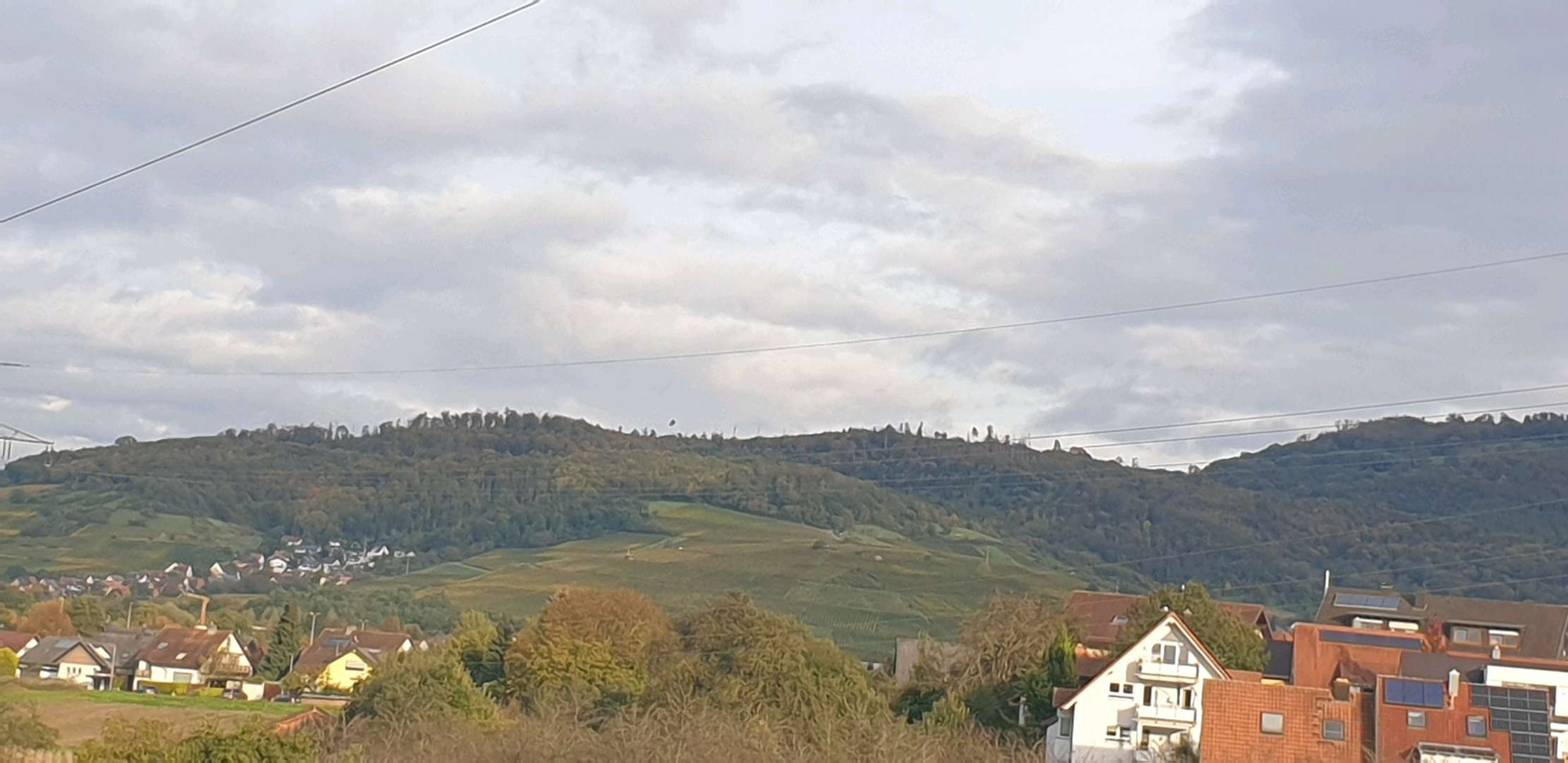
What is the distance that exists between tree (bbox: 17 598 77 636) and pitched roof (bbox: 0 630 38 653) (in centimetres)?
363

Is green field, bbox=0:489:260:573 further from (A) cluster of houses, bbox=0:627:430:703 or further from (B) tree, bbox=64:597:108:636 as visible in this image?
(A) cluster of houses, bbox=0:627:430:703

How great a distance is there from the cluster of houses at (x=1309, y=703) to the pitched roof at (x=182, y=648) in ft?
172

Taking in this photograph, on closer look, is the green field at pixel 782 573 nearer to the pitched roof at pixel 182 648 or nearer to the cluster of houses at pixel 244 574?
the cluster of houses at pixel 244 574

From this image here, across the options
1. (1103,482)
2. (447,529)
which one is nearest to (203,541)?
(447,529)

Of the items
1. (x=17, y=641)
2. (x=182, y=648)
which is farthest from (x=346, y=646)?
(x=17, y=641)

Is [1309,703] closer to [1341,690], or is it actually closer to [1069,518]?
[1341,690]

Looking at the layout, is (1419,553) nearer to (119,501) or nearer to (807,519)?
(807,519)

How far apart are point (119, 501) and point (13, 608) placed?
66869 mm

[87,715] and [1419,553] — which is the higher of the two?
[1419,553]

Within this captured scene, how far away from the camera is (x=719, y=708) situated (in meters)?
48.4

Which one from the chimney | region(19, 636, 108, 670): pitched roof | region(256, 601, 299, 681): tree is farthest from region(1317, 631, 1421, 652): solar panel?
region(19, 636, 108, 670): pitched roof

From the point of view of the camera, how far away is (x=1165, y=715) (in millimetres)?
52000

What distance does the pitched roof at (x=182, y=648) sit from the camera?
9850cm

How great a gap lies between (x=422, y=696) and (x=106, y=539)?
13433 cm
